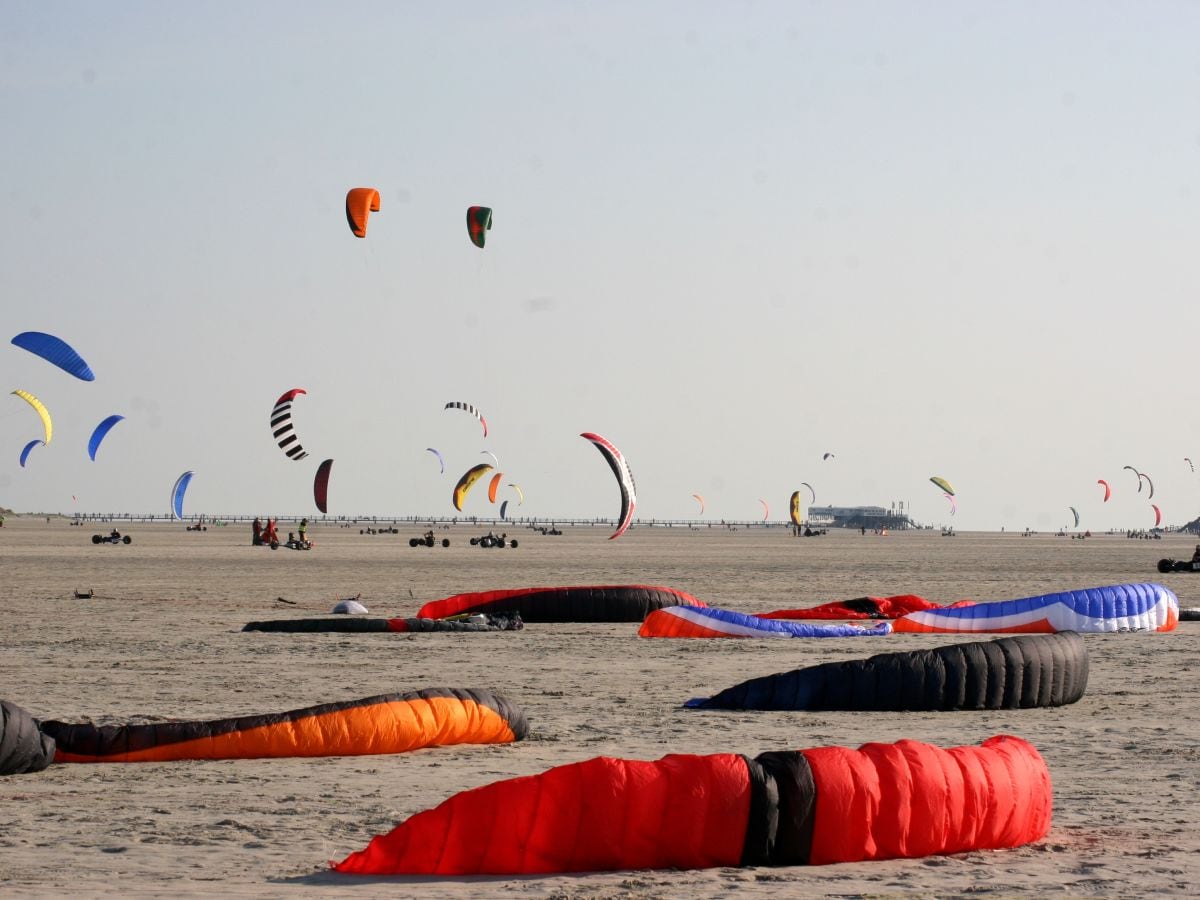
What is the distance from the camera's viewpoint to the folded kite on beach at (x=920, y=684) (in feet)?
37.1

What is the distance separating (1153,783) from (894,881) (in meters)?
2.94

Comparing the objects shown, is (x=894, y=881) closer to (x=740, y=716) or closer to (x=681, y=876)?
(x=681, y=876)

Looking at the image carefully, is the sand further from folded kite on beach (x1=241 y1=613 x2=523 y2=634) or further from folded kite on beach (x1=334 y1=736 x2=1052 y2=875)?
folded kite on beach (x1=241 y1=613 x2=523 y2=634)

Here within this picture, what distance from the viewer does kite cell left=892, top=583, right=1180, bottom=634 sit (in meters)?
18.0

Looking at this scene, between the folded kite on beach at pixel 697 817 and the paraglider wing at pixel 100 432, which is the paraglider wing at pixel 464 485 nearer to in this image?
the paraglider wing at pixel 100 432

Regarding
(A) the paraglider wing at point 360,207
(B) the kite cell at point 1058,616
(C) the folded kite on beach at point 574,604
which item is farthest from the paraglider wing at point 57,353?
(B) the kite cell at point 1058,616

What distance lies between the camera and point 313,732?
9.34 m

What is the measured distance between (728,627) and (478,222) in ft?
64.8

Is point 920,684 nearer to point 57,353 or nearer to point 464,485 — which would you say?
point 57,353

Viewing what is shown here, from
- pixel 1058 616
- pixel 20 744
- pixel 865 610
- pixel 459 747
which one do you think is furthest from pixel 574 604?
pixel 20 744

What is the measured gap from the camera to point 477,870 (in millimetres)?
6227

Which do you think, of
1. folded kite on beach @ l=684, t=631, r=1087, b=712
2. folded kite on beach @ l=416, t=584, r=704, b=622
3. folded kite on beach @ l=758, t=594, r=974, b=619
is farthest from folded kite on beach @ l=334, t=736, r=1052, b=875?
folded kite on beach @ l=416, t=584, r=704, b=622

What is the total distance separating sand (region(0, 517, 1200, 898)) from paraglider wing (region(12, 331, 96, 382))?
37.4 ft

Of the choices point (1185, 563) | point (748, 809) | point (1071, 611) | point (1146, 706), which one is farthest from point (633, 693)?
point (1185, 563)
